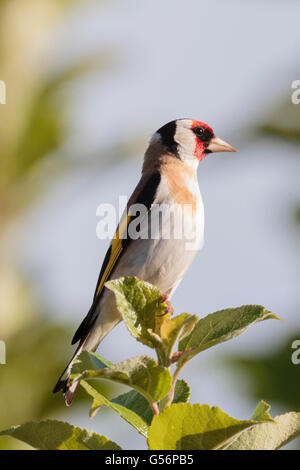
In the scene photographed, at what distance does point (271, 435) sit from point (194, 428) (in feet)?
0.64

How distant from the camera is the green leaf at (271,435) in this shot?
139cm

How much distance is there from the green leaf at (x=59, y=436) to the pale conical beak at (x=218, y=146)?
2495 mm

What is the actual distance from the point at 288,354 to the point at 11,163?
1550 mm

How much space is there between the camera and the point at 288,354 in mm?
2883

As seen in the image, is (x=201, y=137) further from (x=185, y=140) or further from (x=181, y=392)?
(x=181, y=392)

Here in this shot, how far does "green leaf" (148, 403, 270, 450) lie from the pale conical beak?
99.3 inches

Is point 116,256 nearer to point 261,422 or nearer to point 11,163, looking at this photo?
point 11,163

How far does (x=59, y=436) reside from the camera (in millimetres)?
1403

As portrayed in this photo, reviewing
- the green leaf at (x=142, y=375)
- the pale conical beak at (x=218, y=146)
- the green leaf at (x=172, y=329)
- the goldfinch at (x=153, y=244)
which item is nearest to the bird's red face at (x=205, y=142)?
the pale conical beak at (x=218, y=146)

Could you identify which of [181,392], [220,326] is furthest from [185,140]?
[220,326]

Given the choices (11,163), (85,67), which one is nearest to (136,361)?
(11,163)

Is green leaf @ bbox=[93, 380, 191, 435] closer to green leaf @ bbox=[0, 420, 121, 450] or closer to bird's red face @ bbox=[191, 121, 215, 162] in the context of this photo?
green leaf @ bbox=[0, 420, 121, 450]

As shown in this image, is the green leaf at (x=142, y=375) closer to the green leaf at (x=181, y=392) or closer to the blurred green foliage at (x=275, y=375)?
the green leaf at (x=181, y=392)

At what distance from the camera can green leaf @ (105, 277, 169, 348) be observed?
151cm
